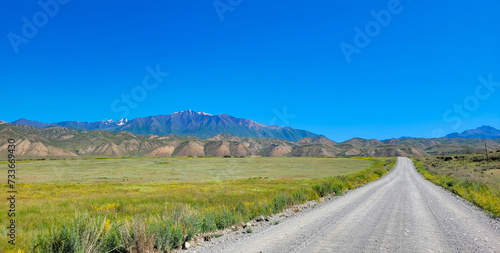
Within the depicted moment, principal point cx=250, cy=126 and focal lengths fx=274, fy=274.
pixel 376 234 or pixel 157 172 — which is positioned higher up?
pixel 157 172

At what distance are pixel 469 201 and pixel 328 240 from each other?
56.2 feet

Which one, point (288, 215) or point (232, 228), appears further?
point (288, 215)

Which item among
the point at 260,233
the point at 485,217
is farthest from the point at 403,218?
the point at 260,233

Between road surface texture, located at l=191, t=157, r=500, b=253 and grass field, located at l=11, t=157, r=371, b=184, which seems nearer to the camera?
road surface texture, located at l=191, t=157, r=500, b=253

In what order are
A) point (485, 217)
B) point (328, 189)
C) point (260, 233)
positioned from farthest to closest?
point (328, 189) < point (485, 217) < point (260, 233)

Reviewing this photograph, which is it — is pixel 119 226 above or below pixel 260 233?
above

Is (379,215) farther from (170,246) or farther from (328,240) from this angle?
(170,246)

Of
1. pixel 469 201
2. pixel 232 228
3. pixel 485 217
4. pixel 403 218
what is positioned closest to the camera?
pixel 232 228

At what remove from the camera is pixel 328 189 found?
2586 cm

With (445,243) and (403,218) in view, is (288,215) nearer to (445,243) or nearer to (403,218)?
(403,218)

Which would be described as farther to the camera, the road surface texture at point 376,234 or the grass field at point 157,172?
the grass field at point 157,172

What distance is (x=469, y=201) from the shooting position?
20344 millimetres

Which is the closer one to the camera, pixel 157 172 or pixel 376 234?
pixel 376 234

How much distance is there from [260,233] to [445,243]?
6608 mm
